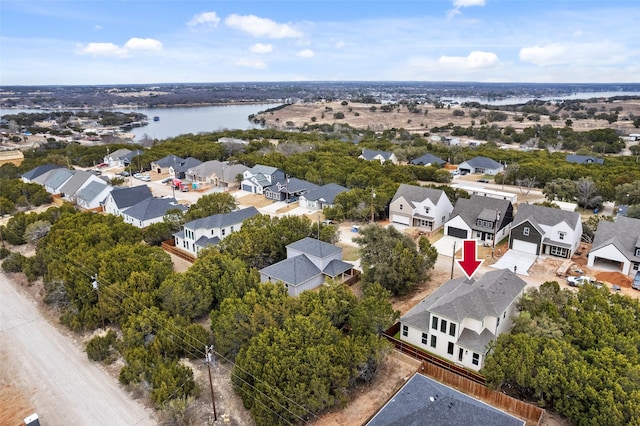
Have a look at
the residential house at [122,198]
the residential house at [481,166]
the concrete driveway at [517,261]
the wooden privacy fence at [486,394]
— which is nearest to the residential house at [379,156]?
the residential house at [481,166]

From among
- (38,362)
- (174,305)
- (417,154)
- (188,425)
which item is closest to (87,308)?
(38,362)

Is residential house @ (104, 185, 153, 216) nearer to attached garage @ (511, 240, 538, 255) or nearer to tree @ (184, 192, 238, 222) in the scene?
tree @ (184, 192, 238, 222)

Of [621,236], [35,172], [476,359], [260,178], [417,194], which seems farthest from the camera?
[35,172]

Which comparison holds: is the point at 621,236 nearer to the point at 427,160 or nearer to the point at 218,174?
the point at 427,160

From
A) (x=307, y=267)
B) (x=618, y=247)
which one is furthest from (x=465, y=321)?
(x=618, y=247)

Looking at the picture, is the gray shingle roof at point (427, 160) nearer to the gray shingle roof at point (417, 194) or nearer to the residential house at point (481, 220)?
the gray shingle roof at point (417, 194)

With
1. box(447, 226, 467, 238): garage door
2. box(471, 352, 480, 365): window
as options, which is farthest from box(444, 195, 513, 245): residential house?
box(471, 352, 480, 365): window
